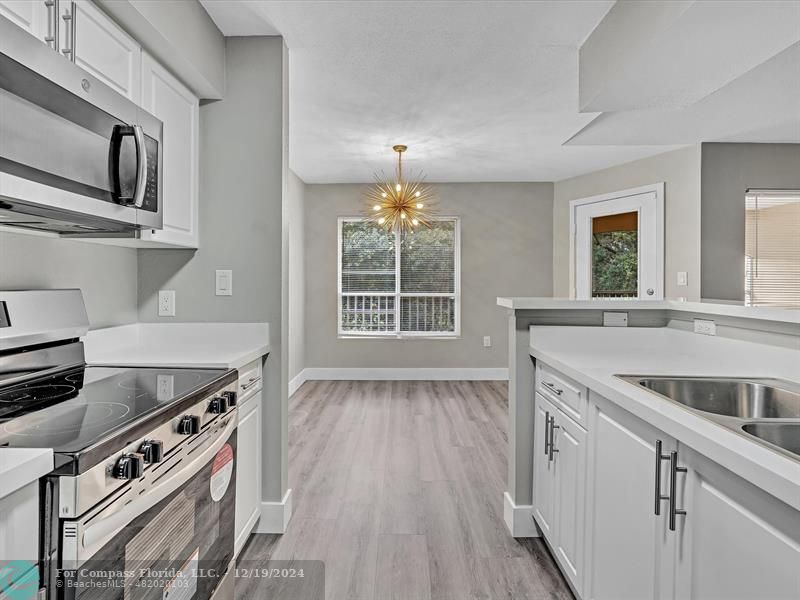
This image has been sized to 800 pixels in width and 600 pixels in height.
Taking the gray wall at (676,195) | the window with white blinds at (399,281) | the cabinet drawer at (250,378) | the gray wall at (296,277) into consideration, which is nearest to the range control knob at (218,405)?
the cabinet drawer at (250,378)

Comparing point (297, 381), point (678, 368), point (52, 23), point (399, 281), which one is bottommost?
point (297, 381)

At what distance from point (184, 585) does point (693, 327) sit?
7.36 ft

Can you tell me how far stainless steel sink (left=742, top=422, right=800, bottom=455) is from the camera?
1169 mm

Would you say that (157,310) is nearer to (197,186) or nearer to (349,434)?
(197,186)

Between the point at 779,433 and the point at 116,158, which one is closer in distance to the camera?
the point at 779,433

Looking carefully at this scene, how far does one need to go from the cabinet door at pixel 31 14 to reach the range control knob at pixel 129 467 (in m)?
1.13

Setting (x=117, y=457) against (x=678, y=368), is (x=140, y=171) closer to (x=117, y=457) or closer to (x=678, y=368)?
(x=117, y=457)

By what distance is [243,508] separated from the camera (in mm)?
2104

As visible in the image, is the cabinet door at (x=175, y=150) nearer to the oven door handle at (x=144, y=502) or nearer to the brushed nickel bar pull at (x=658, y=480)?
the oven door handle at (x=144, y=502)

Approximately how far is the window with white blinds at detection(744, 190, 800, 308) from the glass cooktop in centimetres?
470

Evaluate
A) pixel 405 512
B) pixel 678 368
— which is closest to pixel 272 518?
pixel 405 512

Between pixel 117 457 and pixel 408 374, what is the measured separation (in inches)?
203

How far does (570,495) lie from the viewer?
6.03 ft

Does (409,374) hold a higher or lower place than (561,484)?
lower
